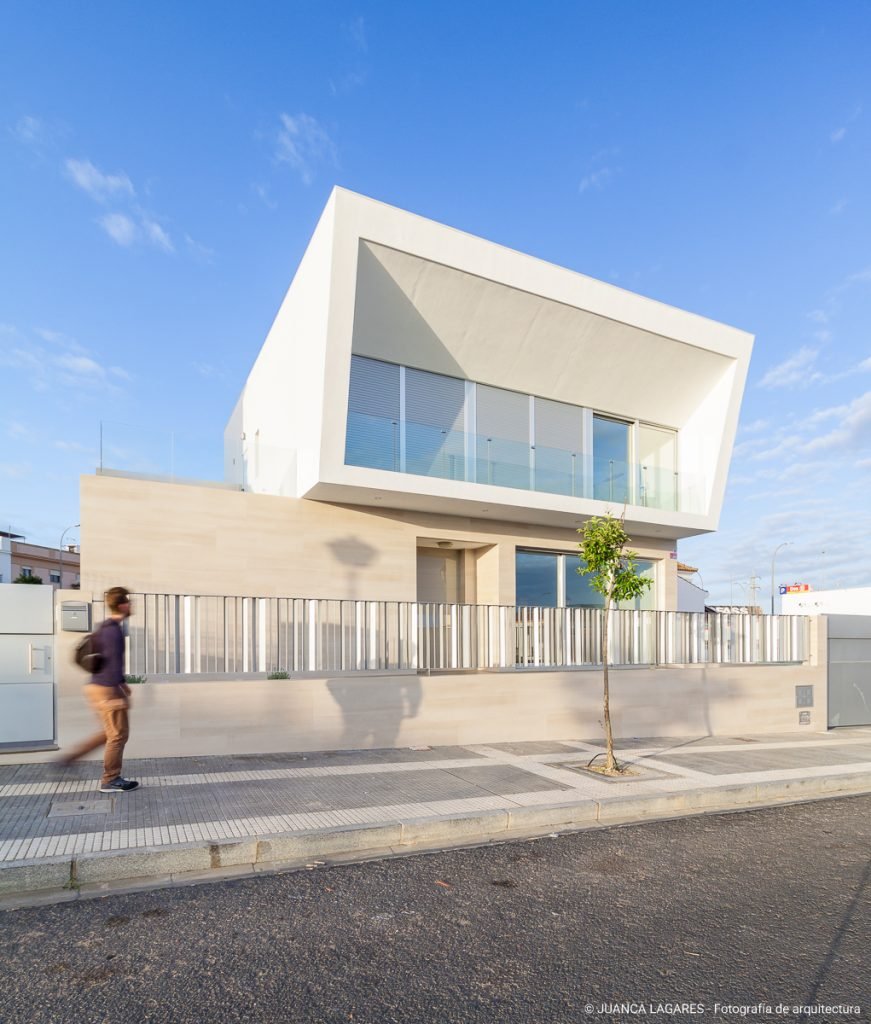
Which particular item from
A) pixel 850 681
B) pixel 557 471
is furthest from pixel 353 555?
pixel 850 681

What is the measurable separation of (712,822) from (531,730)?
4.62m

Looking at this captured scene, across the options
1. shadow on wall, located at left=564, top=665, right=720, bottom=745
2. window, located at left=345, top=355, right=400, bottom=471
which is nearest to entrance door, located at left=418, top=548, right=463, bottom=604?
window, located at left=345, top=355, right=400, bottom=471

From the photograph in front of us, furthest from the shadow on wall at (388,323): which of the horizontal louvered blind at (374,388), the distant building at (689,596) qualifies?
the distant building at (689,596)

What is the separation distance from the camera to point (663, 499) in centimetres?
1731

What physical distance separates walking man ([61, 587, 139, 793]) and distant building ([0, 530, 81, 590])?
51.9 m

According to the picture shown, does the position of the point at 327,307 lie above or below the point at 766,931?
above

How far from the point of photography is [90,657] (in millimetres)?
6727

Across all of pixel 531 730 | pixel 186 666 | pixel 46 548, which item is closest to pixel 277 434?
pixel 186 666

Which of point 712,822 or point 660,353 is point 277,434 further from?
point 712,822

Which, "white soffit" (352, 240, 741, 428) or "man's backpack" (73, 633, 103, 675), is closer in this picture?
"man's backpack" (73, 633, 103, 675)

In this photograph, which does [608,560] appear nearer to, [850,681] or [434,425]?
[434,425]

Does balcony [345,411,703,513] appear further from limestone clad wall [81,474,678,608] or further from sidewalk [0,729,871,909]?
sidewalk [0,729,871,909]

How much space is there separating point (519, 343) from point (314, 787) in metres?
11.2

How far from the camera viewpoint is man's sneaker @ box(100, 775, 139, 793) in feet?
22.5
